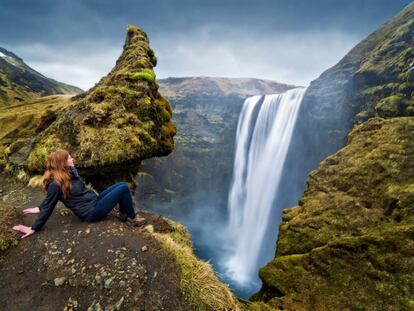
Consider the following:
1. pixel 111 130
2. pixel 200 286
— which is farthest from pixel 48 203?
pixel 111 130

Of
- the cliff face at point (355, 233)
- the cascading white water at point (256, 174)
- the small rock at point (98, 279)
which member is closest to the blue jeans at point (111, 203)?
the small rock at point (98, 279)

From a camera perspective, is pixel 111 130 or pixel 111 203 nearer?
pixel 111 203

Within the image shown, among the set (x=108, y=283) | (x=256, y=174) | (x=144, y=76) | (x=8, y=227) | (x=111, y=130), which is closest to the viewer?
(x=108, y=283)

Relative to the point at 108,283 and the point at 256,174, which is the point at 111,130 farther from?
the point at 256,174

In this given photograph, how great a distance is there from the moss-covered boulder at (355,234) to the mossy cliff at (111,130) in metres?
7.60

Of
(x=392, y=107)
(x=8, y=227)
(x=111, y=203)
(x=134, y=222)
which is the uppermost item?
(x=392, y=107)

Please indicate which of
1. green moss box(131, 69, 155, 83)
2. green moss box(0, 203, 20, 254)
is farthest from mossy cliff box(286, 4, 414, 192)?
green moss box(0, 203, 20, 254)

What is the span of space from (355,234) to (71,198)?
35.1 feet

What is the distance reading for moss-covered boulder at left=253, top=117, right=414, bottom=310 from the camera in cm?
870

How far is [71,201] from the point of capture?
6492 mm

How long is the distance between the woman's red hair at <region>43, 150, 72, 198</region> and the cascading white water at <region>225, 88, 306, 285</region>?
140 feet

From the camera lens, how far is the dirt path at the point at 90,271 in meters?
4.73

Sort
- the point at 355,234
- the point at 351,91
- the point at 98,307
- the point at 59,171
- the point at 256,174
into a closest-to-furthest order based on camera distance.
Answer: the point at 98,307
the point at 59,171
the point at 355,234
the point at 351,91
the point at 256,174

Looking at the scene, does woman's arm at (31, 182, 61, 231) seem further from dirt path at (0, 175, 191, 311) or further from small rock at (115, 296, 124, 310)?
small rock at (115, 296, 124, 310)
